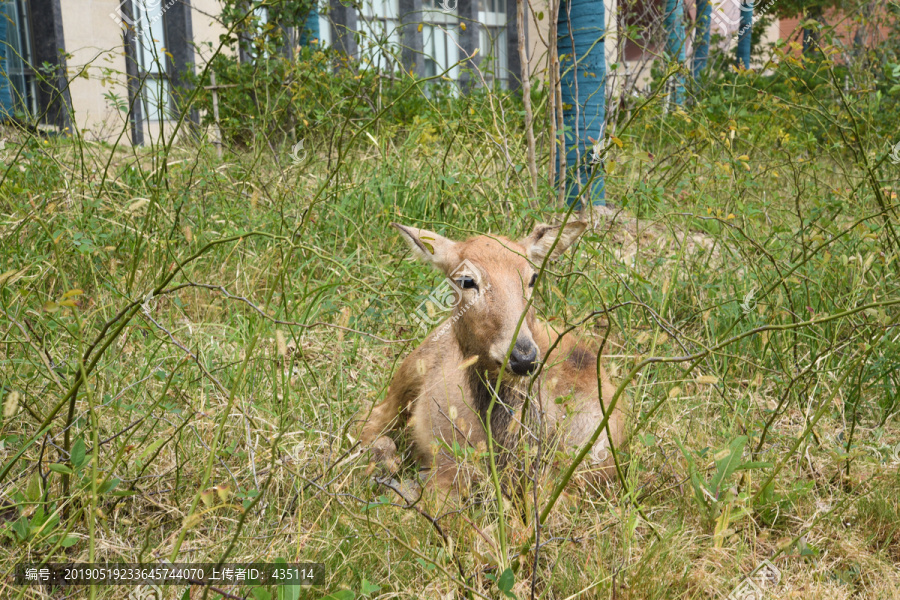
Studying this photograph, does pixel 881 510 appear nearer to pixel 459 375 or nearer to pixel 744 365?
pixel 744 365

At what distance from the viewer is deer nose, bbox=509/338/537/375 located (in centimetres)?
279

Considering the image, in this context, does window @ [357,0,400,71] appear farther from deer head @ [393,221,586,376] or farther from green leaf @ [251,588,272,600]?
green leaf @ [251,588,272,600]

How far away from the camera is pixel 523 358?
9.12ft

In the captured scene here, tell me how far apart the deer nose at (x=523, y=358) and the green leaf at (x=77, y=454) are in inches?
57.3

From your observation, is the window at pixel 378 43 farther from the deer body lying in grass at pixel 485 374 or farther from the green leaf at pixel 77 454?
the green leaf at pixel 77 454

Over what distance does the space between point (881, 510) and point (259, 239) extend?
385 cm

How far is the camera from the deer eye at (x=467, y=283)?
10.5 ft

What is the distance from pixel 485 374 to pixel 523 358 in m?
0.22

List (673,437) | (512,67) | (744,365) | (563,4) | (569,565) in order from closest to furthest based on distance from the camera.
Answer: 1. (569,565)
2. (673,437)
3. (744,365)
4. (563,4)
5. (512,67)

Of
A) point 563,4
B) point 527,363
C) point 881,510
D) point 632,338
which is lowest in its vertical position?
point 881,510

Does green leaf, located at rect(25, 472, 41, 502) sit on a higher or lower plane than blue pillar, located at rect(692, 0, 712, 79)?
lower

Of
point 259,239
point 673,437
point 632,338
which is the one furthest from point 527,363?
point 259,239

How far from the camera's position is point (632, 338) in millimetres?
3822

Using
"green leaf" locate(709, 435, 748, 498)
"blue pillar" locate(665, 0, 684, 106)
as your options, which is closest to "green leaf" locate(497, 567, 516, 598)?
"green leaf" locate(709, 435, 748, 498)
